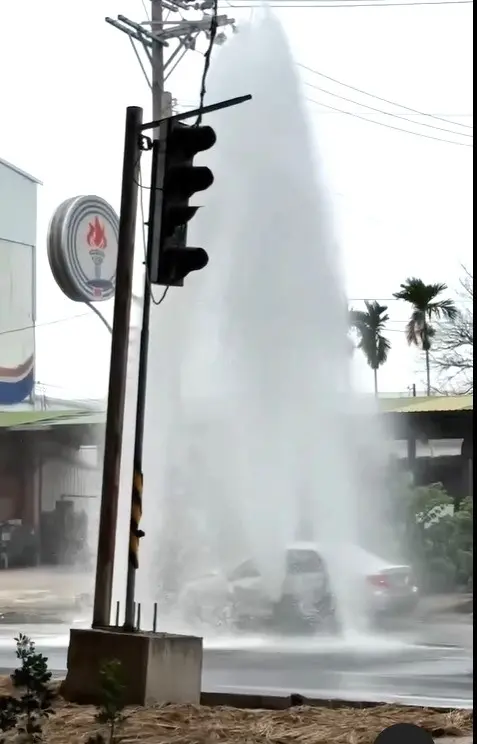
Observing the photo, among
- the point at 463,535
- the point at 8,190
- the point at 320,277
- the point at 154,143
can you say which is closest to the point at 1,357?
the point at 8,190

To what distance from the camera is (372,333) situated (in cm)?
4847

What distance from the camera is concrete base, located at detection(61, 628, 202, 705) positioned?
7789 mm

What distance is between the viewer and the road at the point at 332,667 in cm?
1155

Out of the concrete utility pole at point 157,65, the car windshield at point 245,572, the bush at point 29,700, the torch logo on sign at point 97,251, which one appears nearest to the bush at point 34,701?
the bush at point 29,700

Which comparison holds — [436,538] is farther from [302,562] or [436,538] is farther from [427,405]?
[302,562]

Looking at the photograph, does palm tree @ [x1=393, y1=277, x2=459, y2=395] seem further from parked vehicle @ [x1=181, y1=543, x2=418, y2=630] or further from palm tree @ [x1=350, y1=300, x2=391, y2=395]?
parked vehicle @ [x1=181, y1=543, x2=418, y2=630]

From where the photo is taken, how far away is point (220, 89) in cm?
2288

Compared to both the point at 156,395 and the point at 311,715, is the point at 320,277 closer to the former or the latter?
the point at 156,395

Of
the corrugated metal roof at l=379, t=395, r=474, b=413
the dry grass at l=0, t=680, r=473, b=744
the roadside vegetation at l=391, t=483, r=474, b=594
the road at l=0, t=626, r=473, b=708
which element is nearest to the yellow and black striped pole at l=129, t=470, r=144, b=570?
the dry grass at l=0, t=680, r=473, b=744

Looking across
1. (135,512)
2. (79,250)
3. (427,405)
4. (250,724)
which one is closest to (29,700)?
(250,724)

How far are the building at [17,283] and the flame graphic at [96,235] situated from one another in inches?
394

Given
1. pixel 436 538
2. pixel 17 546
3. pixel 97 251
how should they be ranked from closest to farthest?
1. pixel 436 538
2. pixel 17 546
3. pixel 97 251

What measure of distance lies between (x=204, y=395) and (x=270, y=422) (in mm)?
1159

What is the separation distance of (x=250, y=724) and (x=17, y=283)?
44626 mm
